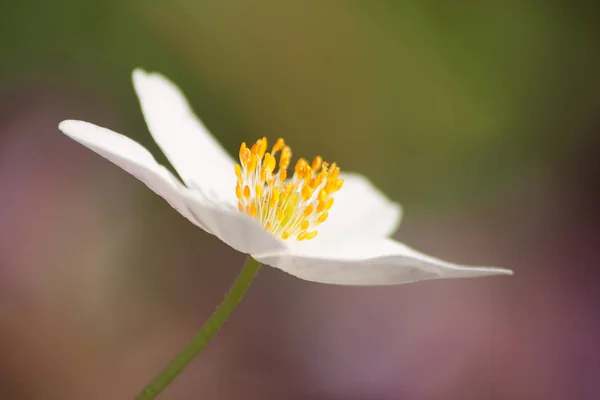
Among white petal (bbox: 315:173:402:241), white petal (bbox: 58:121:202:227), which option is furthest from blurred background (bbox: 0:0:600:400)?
white petal (bbox: 58:121:202:227)

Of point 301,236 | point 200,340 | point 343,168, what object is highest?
point 343,168

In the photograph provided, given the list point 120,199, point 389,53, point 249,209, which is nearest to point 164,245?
point 120,199

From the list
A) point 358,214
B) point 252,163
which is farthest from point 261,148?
point 358,214

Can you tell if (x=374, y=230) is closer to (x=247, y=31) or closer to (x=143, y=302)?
(x=143, y=302)

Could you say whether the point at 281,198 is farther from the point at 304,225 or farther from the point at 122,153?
the point at 122,153

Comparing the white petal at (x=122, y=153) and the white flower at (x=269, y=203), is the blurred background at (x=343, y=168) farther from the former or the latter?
the white petal at (x=122, y=153)

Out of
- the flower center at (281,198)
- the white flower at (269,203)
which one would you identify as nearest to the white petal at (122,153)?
the white flower at (269,203)
